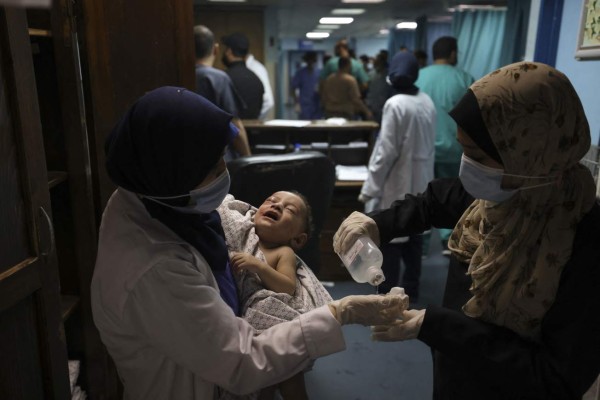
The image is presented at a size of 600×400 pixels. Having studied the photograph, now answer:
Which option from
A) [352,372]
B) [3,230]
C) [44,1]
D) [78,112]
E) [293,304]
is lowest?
[352,372]

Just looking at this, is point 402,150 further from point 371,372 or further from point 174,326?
point 174,326

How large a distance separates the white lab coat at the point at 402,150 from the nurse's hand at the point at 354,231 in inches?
71.6

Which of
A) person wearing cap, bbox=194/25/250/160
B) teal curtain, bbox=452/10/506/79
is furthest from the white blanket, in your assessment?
teal curtain, bbox=452/10/506/79

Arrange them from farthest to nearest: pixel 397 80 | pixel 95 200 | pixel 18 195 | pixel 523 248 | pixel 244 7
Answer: pixel 244 7, pixel 397 80, pixel 95 200, pixel 18 195, pixel 523 248

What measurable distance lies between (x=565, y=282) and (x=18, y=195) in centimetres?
133

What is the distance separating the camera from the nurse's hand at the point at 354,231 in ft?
5.05

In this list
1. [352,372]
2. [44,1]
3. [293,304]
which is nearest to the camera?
[293,304]

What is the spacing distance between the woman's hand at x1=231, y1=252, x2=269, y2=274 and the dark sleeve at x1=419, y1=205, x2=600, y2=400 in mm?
487

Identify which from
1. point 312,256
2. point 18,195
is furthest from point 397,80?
point 18,195

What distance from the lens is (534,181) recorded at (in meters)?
1.16

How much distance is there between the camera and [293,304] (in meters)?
1.46

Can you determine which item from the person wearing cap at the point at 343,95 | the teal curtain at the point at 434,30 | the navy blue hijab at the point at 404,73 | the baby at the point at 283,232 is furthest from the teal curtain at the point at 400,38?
the baby at the point at 283,232

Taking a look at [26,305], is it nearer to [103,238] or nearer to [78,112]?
[103,238]

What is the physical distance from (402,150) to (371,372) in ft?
4.71
